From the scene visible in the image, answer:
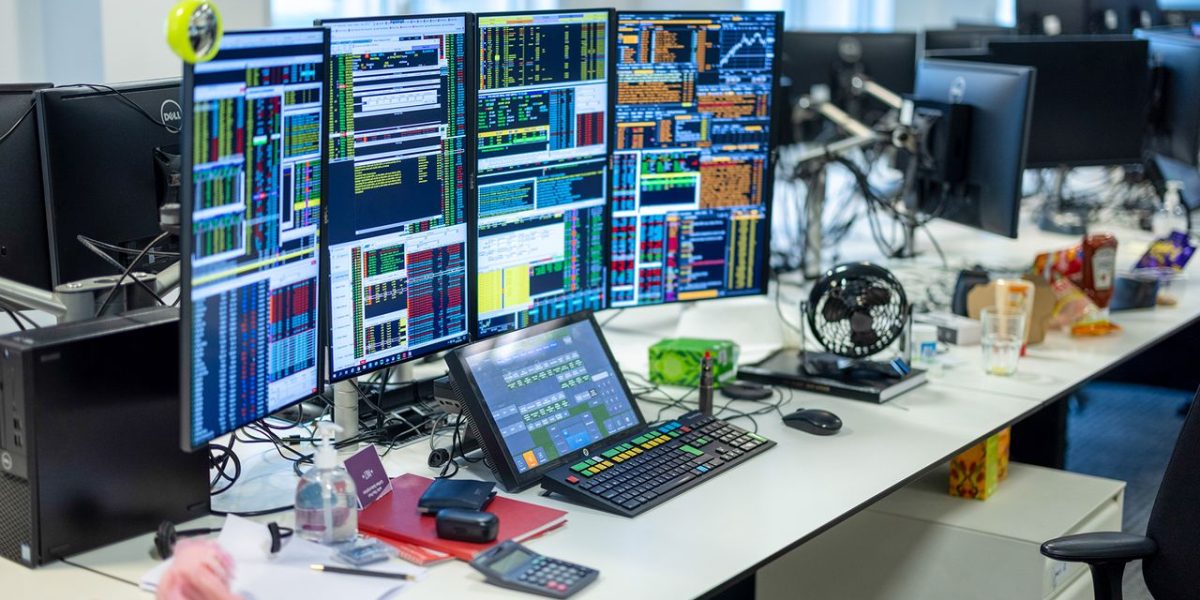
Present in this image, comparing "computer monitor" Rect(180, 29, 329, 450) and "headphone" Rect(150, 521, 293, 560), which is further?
"headphone" Rect(150, 521, 293, 560)

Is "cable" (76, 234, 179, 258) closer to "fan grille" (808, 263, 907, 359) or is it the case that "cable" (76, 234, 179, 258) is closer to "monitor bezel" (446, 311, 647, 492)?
"monitor bezel" (446, 311, 647, 492)

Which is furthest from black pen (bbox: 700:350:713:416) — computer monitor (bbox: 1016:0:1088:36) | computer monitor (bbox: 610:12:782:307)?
computer monitor (bbox: 1016:0:1088:36)

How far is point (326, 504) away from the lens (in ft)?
5.23

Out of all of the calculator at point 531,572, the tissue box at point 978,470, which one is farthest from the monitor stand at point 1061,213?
the calculator at point 531,572

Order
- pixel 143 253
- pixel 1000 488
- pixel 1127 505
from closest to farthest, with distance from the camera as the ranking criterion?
pixel 143 253, pixel 1000 488, pixel 1127 505

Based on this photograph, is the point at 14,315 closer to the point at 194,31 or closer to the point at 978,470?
the point at 194,31

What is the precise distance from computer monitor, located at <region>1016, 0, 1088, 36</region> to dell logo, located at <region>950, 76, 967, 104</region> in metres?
1.89

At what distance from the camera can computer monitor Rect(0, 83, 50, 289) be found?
6.11 feet

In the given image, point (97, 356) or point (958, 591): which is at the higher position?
point (97, 356)

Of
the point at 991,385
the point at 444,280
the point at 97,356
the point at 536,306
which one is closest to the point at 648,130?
the point at 536,306

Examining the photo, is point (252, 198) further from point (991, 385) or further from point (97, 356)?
point (991, 385)

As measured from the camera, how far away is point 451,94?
6.38 feet

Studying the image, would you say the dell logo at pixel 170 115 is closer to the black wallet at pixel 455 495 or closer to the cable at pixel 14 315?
Answer: the cable at pixel 14 315

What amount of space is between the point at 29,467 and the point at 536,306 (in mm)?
913
